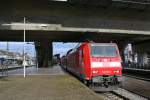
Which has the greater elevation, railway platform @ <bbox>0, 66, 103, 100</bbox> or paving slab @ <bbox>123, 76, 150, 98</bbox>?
railway platform @ <bbox>0, 66, 103, 100</bbox>

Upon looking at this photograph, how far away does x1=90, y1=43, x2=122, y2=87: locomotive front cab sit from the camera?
21.5 m

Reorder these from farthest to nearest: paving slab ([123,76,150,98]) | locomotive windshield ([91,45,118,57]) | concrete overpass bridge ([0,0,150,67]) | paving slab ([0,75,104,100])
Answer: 1. concrete overpass bridge ([0,0,150,67])
2. locomotive windshield ([91,45,118,57])
3. paving slab ([123,76,150,98])
4. paving slab ([0,75,104,100])

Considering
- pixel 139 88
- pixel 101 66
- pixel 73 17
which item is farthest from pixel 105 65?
pixel 73 17

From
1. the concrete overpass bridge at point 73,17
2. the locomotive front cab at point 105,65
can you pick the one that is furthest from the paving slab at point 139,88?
the concrete overpass bridge at point 73,17

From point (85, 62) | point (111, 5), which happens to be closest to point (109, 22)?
point (111, 5)

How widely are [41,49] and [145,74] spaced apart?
1801 inches

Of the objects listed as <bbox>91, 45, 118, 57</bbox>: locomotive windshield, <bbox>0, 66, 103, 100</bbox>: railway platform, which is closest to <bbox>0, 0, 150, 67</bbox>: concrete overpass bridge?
<bbox>91, 45, 118, 57</bbox>: locomotive windshield

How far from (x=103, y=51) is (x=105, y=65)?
108 cm

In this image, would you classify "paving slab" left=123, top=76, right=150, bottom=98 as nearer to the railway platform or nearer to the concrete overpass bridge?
Result: the railway platform

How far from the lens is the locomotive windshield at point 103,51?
22.6m

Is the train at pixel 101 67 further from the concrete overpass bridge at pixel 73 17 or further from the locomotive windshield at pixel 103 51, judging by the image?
the concrete overpass bridge at pixel 73 17

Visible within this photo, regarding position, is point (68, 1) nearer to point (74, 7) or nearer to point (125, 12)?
point (74, 7)

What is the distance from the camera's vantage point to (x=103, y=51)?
22.7 m

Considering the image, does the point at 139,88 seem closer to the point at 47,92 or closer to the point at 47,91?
the point at 47,91
